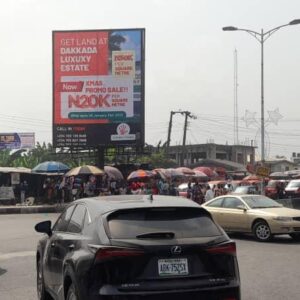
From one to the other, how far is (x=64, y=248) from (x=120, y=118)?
31.8 meters

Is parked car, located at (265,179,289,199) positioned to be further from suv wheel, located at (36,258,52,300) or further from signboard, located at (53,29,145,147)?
suv wheel, located at (36,258,52,300)

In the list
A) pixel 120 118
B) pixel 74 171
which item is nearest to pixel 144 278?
pixel 74 171

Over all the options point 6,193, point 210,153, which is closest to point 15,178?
point 6,193

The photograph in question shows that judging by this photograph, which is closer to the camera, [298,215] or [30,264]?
[30,264]

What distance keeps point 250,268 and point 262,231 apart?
5.26 meters

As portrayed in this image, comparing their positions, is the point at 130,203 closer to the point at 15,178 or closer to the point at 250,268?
the point at 250,268

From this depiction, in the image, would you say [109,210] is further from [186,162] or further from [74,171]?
[186,162]

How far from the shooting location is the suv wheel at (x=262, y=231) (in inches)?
640

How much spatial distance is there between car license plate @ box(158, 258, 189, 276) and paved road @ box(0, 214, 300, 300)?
295 cm

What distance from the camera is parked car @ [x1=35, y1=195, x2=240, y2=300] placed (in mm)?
5660

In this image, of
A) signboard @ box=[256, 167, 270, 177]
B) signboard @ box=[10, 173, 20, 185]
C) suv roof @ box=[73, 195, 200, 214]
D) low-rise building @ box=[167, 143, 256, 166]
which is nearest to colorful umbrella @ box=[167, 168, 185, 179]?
signboard @ box=[10, 173, 20, 185]

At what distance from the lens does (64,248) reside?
663cm

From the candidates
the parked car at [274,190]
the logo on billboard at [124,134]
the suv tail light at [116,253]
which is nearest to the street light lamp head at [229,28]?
the logo on billboard at [124,134]

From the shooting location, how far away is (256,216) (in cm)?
1667
